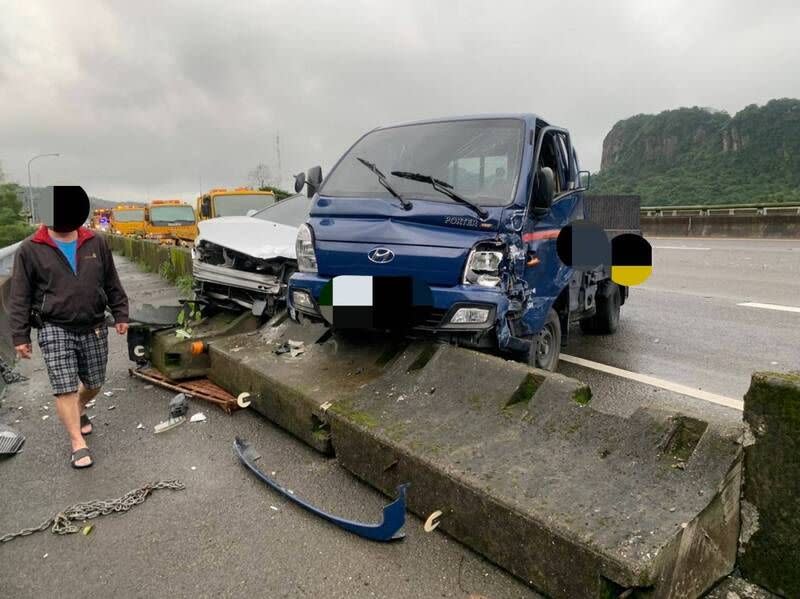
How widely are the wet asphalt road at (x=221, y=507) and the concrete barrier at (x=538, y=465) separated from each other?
0.65ft

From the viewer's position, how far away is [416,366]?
3.88 meters

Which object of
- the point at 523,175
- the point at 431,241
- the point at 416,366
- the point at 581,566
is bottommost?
the point at 581,566

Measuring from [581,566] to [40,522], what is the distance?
284 centimetres

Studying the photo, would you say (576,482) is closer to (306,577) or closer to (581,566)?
(581,566)

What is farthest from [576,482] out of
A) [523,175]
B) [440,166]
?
[440,166]

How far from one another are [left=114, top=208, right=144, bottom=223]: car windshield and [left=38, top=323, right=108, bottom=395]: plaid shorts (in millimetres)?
28501

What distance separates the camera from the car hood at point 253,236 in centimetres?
561

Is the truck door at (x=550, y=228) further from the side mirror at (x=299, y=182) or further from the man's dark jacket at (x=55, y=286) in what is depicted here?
the man's dark jacket at (x=55, y=286)

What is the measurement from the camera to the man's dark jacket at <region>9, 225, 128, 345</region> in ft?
12.9

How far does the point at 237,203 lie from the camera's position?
15773 millimetres

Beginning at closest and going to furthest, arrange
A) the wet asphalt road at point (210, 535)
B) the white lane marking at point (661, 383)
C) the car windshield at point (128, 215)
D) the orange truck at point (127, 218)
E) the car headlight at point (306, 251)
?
the wet asphalt road at point (210, 535) < the car headlight at point (306, 251) < the white lane marking at point (661, 383) < the orange truck at point (127, 218) < the car windshield at point (128, 215)

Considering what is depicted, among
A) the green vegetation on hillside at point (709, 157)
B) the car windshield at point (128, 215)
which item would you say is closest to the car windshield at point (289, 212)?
the car windshield at point (128, 215)

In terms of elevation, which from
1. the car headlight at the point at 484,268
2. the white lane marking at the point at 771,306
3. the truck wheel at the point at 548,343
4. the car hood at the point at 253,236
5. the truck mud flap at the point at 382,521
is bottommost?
the truck mud flap at the point at 382,521

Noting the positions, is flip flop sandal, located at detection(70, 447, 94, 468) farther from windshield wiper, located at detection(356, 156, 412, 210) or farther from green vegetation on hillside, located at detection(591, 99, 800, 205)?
green vegetation on hillside, located at detection(591, 99, 800, 205)
